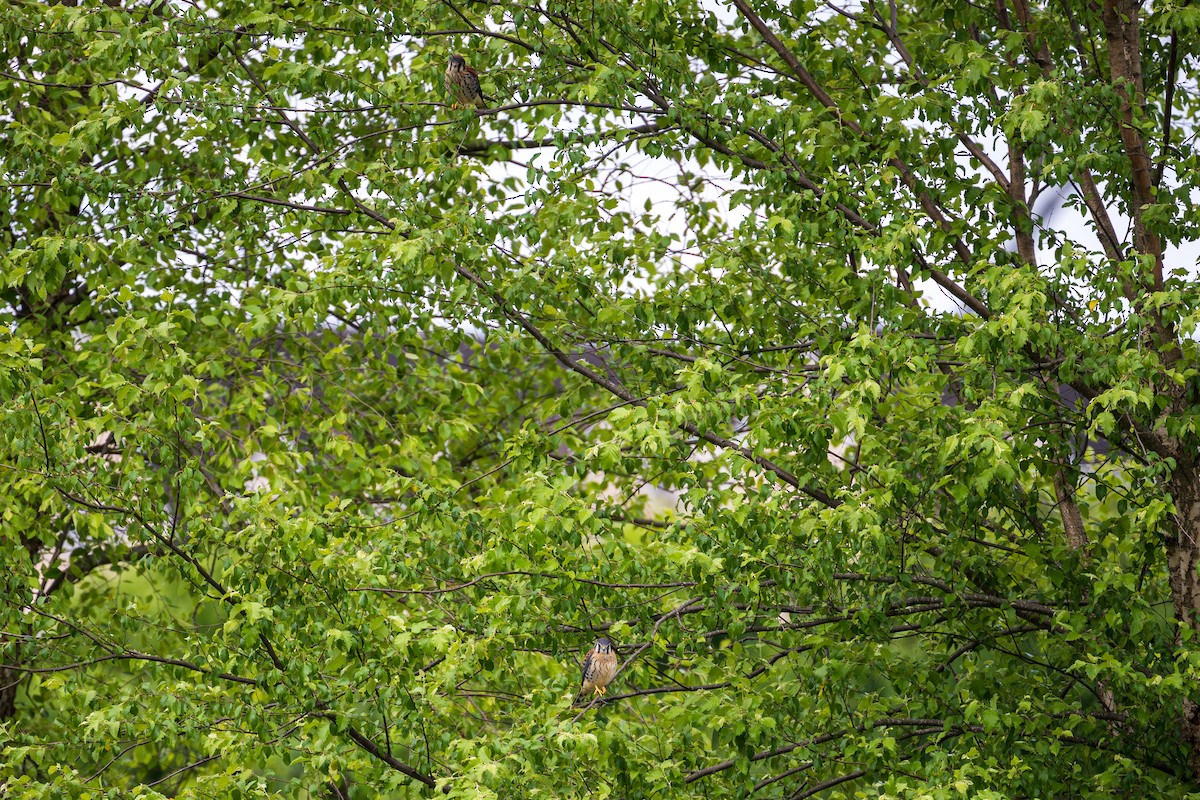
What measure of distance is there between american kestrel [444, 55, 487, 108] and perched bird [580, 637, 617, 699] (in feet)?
8.90

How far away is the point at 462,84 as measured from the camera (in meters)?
6.29

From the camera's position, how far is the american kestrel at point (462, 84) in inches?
246

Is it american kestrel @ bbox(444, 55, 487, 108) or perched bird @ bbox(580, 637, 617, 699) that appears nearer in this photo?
perched bird @ bbox(580, 637, 617, 699)

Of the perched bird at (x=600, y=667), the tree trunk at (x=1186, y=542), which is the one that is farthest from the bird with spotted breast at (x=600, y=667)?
the tree trunk at (x=1186, y=542)

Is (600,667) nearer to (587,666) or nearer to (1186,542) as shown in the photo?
(587,666)

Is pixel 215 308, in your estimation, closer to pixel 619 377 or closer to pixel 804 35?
pixel 619 377

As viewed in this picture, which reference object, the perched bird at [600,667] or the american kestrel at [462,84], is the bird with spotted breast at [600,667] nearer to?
the perched bird at [600,667]

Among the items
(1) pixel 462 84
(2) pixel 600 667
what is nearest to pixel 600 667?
(2) pixel 600 667

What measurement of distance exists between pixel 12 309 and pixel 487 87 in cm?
455

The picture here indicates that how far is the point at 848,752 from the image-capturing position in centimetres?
565

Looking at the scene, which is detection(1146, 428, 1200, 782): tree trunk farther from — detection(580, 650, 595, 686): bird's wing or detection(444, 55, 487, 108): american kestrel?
detection(444, 55, 487, 108): american kestrel

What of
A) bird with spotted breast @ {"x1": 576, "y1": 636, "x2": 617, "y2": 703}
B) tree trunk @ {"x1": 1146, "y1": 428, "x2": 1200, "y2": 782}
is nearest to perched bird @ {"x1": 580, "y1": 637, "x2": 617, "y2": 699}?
bird with spotted breast @ {"x1": 576, "y1": 636, "x2": 617, "y2": 703}

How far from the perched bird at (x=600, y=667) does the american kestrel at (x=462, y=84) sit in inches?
107

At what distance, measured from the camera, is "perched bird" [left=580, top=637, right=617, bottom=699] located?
5.23 meters
